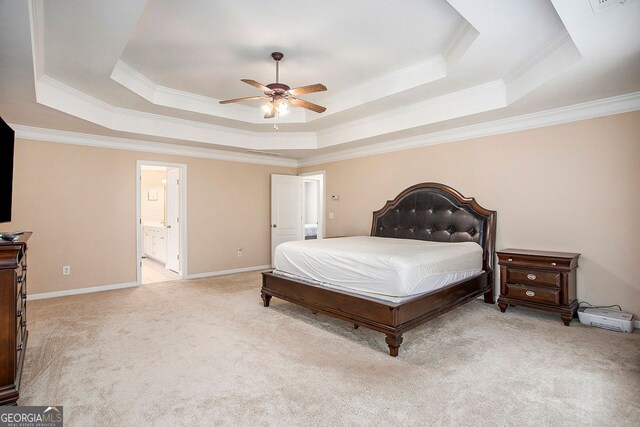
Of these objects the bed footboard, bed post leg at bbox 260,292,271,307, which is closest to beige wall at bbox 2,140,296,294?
bed post leg at bbox 260,292,271,307

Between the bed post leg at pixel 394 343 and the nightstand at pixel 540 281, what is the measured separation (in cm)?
193

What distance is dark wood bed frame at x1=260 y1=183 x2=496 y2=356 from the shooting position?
2.85 metres

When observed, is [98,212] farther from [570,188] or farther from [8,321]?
[570,188]

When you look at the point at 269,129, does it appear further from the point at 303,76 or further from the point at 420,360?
the point at 420,360

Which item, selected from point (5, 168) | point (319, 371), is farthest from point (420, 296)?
point (5, 168)

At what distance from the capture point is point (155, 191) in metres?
8.88

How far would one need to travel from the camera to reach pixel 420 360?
2648mm

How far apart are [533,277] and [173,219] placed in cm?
579

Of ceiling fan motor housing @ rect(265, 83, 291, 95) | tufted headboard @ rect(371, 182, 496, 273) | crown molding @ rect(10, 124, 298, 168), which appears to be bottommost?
tufted headboard @ rect(371, 182, 496, 273)

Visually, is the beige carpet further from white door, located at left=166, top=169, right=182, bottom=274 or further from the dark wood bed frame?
white door, located at left=166, top=169, right=182, bottom=274

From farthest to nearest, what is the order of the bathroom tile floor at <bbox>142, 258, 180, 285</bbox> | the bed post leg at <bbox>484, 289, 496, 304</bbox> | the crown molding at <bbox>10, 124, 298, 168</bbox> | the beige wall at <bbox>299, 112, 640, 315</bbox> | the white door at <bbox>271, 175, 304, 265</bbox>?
the white door at <bbox>271, 175, 304, 265</bbox> → the bathroom tile floor at <bbox>142, 258, 180, 285</bbox> → the crown molding at <bbox>10, 124, 298, 168</bbox> → the bed post leg at <bbox>484, 289, 496, 304</bbox> → the beige wall at <bbox>299, 112, 640, 315</bbox>

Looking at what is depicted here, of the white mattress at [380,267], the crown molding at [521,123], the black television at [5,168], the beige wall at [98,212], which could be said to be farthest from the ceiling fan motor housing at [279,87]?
the beige wall at [98,212]

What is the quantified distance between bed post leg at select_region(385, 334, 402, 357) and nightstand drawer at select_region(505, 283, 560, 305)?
1.91 meters

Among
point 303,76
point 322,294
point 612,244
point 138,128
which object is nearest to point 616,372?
point 612,244
